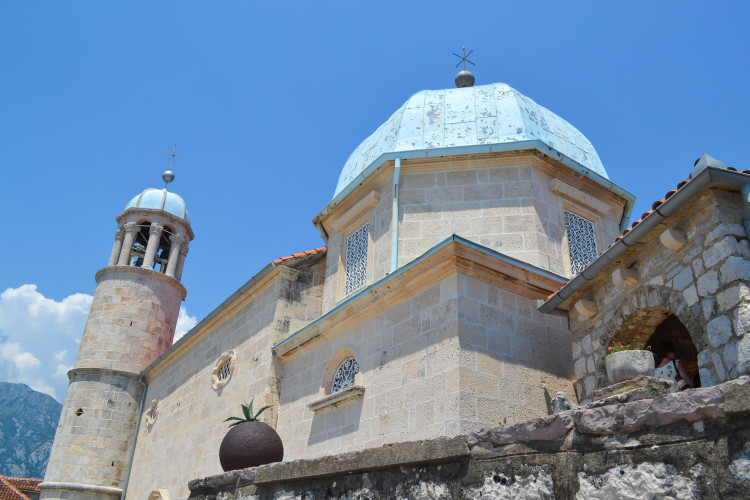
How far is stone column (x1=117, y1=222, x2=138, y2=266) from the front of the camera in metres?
17.9

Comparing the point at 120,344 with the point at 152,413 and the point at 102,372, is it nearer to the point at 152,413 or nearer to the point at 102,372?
the point at 102,372

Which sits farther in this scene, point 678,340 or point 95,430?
point 95,430

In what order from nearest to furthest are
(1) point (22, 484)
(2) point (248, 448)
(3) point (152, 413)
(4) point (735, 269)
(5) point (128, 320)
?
1. (4) point (735, 269)
2. (2) point (248, 448)
3. (3) point (152, 413)
4. (5) point (128, 320)
5. (1) point (22, 484)

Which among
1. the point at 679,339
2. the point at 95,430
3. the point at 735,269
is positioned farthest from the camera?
the point at 95,430

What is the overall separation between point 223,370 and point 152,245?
810 cm

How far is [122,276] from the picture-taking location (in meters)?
17.6

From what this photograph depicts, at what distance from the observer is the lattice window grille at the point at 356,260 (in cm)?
970

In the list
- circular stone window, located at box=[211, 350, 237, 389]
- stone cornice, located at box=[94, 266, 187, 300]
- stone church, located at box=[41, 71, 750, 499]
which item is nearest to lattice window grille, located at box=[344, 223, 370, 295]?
stone church, located at box=[41, 71, 750, 499]

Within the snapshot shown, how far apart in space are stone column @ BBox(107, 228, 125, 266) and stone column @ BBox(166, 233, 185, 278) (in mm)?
1497

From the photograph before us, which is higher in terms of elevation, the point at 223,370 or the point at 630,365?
Result: the point at 223,370

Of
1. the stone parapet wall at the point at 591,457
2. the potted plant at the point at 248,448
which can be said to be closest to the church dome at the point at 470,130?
the potted plant at the point at 248,448

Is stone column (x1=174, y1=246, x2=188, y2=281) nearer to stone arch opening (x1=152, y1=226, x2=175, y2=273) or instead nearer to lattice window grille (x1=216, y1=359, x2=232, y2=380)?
stone arch opening (x1=152, y1=226, x2=175, y2=273)

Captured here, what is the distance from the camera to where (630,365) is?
4336 millimetres

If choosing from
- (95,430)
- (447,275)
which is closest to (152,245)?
(95,430)
